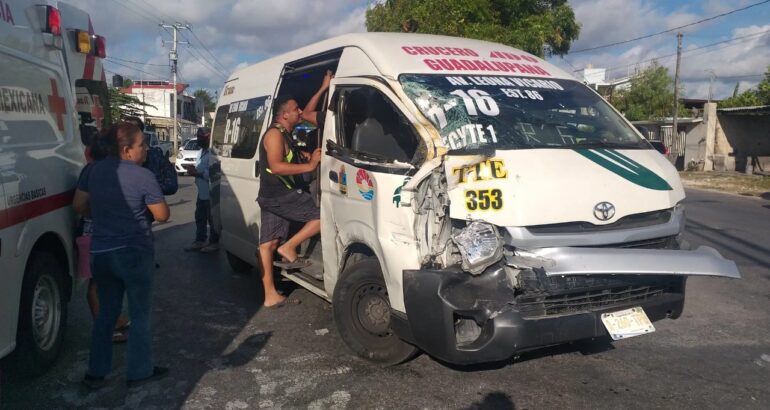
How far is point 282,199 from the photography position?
5961mm

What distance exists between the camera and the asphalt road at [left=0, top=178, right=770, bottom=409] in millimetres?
4125

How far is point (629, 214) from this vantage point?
403 centimetres

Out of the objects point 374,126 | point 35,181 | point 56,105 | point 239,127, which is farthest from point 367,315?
point 239,127

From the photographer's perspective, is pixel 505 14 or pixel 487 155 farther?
pixel 505 14

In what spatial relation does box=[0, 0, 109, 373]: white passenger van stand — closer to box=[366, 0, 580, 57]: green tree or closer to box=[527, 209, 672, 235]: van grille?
box=[527, 209, 672, 235]: van grille

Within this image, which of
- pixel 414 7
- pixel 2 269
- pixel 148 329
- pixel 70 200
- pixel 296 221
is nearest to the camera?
pixel 2 269

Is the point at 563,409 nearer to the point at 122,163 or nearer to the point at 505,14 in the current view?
the point at 122,163

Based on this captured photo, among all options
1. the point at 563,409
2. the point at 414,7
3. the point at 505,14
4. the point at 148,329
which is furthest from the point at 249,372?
the point at 505,14

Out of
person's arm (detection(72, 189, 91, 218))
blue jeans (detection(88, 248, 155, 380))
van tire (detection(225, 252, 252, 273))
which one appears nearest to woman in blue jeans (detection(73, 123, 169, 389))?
blue jeans (detection(88, 248, 155, 380))

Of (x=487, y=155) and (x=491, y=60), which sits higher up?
(x=491, y=60)

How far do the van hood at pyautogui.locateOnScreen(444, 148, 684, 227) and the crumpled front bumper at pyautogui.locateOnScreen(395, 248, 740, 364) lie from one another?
246 mm

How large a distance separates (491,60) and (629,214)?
1.85m

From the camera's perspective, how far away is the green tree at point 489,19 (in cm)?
1431

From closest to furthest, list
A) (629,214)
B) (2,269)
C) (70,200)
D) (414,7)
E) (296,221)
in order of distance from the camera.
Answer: (2,269) → (629,214) → (70,200) → (296,221) → (414,7)
